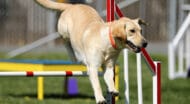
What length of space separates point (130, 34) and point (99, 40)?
409 mm

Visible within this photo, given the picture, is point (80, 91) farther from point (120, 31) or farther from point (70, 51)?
point (120, 31)

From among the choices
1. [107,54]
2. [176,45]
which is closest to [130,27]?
[107,54]

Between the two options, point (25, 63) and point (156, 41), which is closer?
point (25, 63)

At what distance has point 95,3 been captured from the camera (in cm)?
2148

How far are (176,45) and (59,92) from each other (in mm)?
3845

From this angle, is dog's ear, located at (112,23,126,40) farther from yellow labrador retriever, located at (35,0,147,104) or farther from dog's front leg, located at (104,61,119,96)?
dog's front leg, located at (104,61,119,96)

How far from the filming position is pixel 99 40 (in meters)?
7.42

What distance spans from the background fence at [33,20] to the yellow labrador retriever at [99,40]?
13233 mm

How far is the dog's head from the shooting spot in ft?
23.1

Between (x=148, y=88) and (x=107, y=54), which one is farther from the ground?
(x=107, y=54)

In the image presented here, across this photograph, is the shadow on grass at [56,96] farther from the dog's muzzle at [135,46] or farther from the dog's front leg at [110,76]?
the dog's muzzle at [135,46]

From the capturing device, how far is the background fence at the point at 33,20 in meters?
21.8

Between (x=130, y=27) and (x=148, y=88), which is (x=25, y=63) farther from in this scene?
(x=130, y=27)

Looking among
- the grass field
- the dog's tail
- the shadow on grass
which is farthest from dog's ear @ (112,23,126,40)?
the shadow on grass
